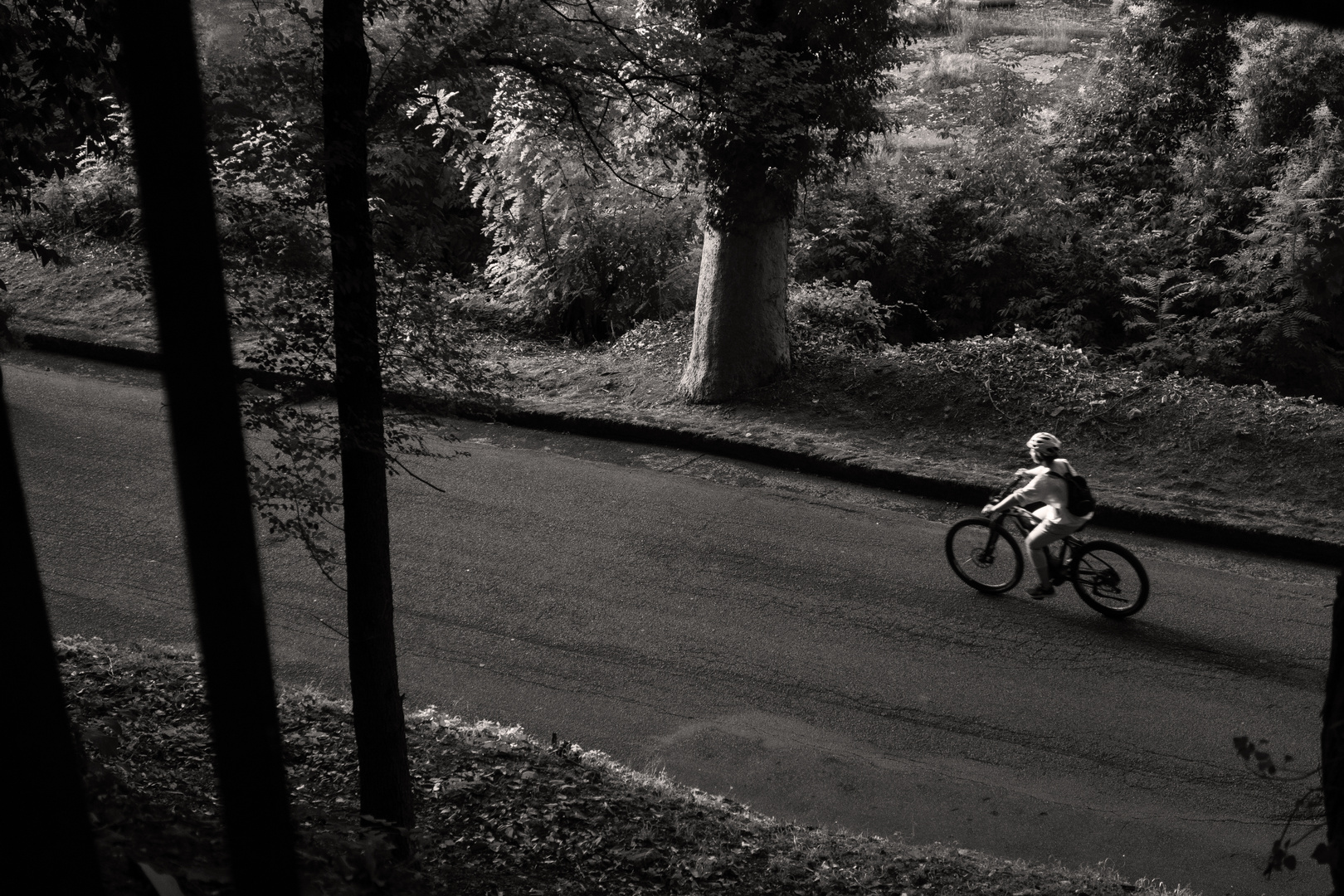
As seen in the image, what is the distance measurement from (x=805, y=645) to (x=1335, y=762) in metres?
5.62

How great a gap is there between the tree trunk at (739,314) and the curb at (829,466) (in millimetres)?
1130

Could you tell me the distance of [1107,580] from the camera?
9.48m

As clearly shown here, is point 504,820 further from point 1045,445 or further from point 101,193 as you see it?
point 101,193

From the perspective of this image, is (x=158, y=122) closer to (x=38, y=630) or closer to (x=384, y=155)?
(x=38, y=630)

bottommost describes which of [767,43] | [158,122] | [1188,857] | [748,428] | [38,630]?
[1188,857]

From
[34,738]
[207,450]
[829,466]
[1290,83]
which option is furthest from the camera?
[1290,83]

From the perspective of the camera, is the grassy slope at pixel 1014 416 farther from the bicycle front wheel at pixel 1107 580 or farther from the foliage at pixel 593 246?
the bicycle front wheel at pixel 1107 580

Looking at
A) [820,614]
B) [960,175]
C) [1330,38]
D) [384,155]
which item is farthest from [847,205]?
[384,155]

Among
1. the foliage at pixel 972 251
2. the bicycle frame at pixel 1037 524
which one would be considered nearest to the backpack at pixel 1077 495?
the bicycle frame at pixel 1037 524

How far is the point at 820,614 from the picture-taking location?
31.5 ft

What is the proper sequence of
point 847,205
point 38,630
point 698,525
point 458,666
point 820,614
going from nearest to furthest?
point 38,630
point 458,666
point 820,614
point 698,525
point 847,205

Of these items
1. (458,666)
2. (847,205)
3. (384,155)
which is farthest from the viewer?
(847,205)

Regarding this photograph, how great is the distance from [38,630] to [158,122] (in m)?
1.07

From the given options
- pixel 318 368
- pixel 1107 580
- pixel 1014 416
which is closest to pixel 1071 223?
pixel 1014 416
